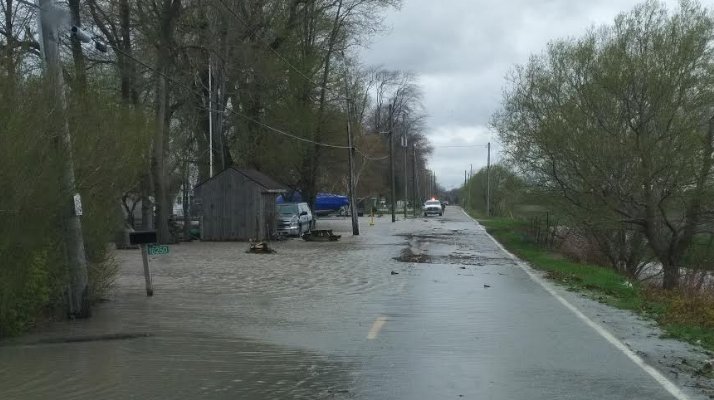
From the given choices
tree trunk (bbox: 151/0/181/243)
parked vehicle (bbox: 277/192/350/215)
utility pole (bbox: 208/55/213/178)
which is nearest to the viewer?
tree trunk (bbox: 151/0/181/243)

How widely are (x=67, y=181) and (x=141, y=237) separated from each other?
12.7 ft

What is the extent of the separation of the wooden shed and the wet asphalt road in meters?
16.9

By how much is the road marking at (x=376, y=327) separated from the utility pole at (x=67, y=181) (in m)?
4.42

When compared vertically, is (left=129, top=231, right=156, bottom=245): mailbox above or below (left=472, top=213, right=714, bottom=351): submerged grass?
above

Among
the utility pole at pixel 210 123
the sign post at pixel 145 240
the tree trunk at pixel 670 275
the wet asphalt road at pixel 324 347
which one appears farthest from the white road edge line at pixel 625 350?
the utility pole at pixel 210 123

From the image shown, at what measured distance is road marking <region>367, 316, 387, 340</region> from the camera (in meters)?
10.2

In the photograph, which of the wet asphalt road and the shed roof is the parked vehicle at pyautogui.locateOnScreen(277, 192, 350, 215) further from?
the wet asphalt road

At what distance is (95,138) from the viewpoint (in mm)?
10906

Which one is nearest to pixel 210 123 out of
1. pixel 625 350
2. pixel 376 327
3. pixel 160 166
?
pixel 160 166

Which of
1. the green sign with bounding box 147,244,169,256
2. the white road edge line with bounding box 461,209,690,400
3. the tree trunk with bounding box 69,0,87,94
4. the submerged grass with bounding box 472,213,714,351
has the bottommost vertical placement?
the submerged grass with bounding box 472,213,714,351

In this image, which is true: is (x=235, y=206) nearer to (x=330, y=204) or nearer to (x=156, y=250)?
(x=156, y=250)

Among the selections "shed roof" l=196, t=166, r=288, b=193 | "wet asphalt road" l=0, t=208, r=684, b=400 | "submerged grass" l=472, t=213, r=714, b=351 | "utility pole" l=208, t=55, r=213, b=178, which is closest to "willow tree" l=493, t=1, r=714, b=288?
"submerged grass" l=472, t=213, r=714, b=351

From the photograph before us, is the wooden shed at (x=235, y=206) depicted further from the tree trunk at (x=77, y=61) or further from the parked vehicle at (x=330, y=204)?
the parked vehicle at (x=330, y=204)

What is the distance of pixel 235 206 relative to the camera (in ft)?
114
